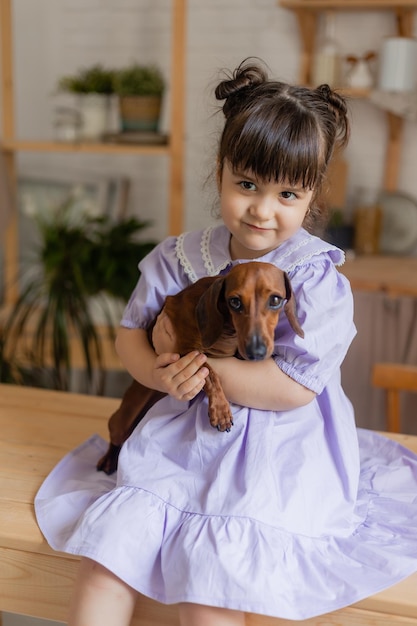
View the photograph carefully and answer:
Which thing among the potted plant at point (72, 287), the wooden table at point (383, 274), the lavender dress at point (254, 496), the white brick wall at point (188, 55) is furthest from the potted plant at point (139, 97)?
the lavender dress at point (254, 496)

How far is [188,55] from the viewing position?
3104 mm

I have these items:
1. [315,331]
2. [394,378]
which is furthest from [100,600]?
[394,378]

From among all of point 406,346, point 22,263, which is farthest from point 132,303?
point 22,263

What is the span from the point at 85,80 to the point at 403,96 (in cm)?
117

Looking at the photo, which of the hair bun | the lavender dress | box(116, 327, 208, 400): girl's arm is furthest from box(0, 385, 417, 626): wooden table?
the hair bun

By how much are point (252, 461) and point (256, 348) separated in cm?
23

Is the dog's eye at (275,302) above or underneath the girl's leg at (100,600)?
above

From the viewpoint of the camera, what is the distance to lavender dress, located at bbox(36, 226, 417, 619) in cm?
103

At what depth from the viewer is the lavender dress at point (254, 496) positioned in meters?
1.03

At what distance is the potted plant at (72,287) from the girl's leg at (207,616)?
144 centimetres

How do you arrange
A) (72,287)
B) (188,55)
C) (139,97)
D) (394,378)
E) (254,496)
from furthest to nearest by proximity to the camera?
(188,55), (139,97), (72,287), (394,378), (254,496)

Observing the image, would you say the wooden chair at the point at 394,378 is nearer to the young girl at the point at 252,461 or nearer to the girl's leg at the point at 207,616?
the young girl at the point at 252,461

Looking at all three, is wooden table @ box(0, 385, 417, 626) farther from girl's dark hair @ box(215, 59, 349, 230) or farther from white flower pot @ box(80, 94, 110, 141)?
white flower pot @ box(80, 94, 110, 141)

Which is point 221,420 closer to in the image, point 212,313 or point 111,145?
point 212,313
